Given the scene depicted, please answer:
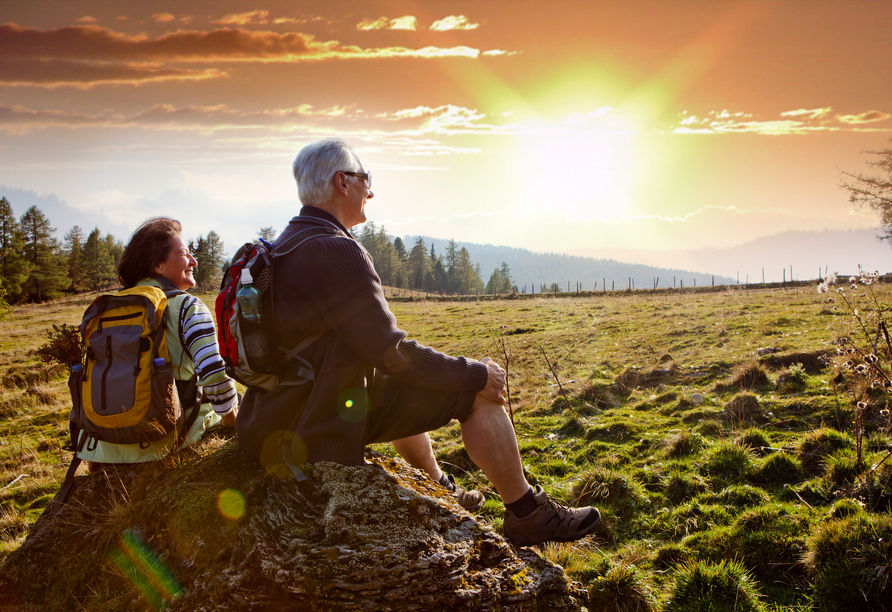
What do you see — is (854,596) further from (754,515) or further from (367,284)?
(367,284)

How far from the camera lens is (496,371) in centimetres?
313

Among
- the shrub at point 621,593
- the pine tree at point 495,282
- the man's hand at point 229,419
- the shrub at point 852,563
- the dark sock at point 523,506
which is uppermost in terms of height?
the pine tree at point 495,282

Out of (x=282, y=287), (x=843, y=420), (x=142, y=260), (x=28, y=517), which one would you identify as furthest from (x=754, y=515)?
(x=28, y=517)

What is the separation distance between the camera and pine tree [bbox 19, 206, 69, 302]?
189 ft

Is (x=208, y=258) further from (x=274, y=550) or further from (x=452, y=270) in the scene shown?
(x=274, y=550)

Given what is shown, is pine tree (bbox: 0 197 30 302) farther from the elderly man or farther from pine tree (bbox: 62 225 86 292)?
the elderly man

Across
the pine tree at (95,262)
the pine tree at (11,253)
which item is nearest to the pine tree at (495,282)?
the pine tree at (95,262)

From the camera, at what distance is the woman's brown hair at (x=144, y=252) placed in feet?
12.9

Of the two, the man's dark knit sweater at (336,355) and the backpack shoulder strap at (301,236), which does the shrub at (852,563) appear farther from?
the backpack shoulder strap at (301,236)

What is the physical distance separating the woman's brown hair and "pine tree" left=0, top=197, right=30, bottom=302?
6264cm

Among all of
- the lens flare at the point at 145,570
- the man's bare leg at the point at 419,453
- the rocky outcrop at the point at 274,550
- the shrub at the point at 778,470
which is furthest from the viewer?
the shrub at the point at 778,470

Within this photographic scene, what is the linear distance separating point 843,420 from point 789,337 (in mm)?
6135

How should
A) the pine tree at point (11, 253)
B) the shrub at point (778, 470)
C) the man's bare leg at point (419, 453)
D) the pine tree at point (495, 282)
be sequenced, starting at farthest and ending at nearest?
the pine tree at point (495, 282)
the pine tree at point (11, 253)
the shrub at point (778, 470)
the man's bare leg at point (419, 453)

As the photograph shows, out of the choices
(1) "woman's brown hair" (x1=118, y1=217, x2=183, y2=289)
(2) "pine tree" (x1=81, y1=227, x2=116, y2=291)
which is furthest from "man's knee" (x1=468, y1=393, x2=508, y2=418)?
(2) "pine tree" (x1=81, y1=227, x2=116, y2=291)
